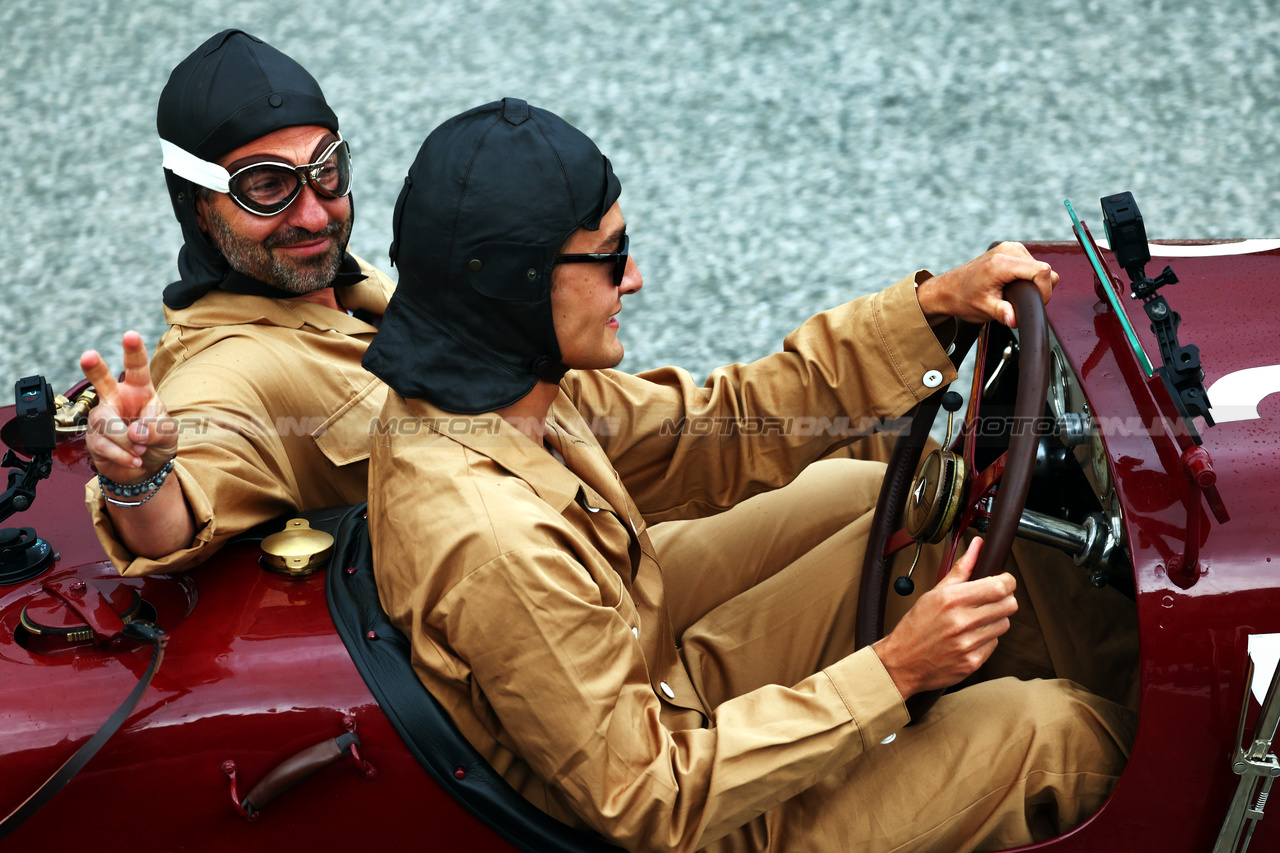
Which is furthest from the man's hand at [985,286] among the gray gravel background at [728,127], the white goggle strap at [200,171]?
the gray gravel background at [728,127]

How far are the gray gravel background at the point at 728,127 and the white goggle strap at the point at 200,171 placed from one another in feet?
5.63

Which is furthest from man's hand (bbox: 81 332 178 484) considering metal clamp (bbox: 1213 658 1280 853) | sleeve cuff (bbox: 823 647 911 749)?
metal clamp (bbox: 1213 658 1280 853)

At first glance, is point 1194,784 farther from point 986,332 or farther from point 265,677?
point 265,677

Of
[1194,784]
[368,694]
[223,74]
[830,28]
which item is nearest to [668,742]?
[368,694]

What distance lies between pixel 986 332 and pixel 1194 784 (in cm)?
69

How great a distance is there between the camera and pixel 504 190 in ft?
4.93

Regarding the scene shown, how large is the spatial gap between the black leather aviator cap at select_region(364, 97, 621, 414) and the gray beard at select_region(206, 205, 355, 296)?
63 centimetres

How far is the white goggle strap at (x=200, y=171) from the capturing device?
83.6 inches

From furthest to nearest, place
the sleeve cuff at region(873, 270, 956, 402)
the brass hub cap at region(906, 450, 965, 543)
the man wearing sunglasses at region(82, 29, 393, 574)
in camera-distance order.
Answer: the man wearing sunglasses at region(82, 29, 393, 574) < the sleeve cuff at region(873, 270, 956, 402) < the brass hub cap at region(906, 450, 965, 543)

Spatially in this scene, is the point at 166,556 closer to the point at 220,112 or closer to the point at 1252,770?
the point at 220,112

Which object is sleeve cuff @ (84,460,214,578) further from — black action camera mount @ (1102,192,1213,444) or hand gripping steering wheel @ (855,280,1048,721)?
black action camera mount @ (1102,192,1213,444)

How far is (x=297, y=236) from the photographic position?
7.09 feet

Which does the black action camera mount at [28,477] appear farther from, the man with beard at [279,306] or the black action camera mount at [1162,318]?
the black action camera mount at [1162,318]

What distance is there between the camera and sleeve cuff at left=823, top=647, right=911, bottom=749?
1.47 m
